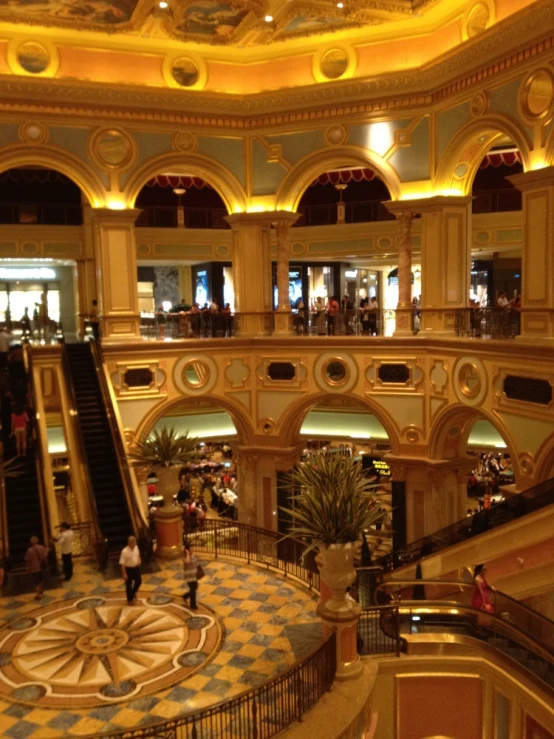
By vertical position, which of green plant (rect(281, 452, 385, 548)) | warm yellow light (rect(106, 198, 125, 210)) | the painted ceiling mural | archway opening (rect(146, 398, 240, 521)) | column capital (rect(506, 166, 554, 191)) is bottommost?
archway opening (rect(146, 398, 240, 521))

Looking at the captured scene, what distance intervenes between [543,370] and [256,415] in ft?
24.0

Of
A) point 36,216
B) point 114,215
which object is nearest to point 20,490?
point 114,215

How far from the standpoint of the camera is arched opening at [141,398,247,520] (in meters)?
18.5

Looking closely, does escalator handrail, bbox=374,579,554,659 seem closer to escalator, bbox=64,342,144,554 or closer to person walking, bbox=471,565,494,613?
person walking, bbox=471,565,494,613

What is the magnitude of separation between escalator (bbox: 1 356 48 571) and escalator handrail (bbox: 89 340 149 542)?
1489mm

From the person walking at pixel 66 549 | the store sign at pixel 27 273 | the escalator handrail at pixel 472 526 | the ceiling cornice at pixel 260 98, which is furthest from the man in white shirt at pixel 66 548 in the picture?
the store sign at pixel 27 273

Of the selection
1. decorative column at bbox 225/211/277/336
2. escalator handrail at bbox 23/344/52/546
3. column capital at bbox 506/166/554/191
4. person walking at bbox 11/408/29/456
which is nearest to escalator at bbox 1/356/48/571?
escalator handrail at bbox 23/344/52/546

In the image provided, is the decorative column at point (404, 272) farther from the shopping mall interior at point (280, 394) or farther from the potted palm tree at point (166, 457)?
the potted palm tree at point (166, 457)

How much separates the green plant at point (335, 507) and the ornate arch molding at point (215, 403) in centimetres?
776

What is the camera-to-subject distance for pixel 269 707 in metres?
8.09

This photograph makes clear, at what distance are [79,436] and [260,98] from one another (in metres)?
8.38

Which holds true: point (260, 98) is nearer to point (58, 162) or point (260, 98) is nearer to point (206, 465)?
point (58, 162)

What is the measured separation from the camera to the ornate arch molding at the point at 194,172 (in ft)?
53.2

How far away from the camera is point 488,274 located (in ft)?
77.5
